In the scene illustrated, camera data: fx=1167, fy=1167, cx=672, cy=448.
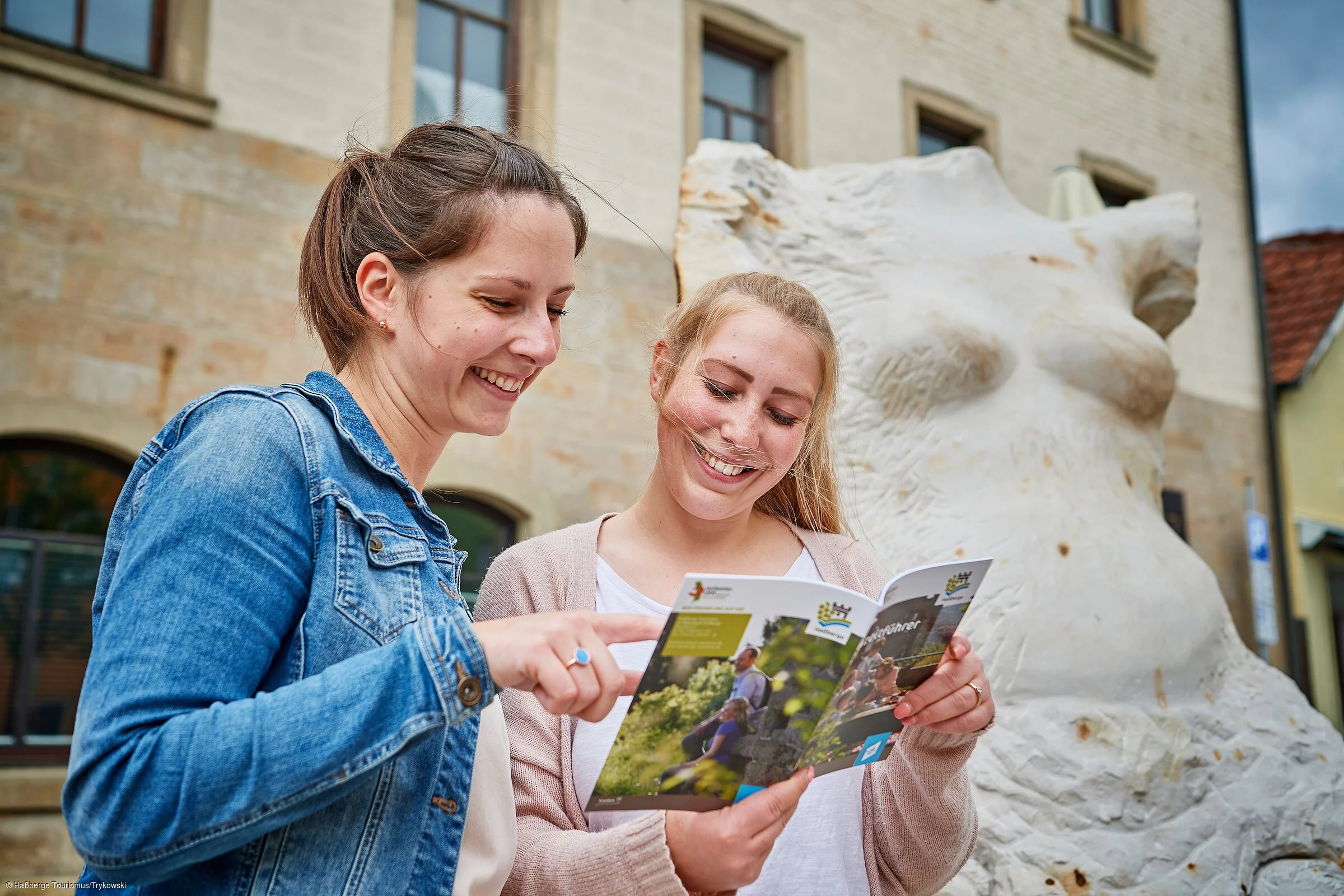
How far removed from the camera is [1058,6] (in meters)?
10.1

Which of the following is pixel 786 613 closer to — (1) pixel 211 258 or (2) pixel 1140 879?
(2) pixel 1140 879

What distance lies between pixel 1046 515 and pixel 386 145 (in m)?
5.04

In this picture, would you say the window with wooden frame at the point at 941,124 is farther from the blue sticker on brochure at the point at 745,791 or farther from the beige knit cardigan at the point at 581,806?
the blue sticker on brochure at the point at 745,791

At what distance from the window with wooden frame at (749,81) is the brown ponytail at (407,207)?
668cm

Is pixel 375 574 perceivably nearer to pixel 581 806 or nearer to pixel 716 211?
pixel 581 806

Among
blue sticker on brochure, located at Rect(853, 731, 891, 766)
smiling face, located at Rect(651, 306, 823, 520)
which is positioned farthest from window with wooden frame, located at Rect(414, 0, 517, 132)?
blue sticker on brochure, located at Rect(853, 731, 891, 766)

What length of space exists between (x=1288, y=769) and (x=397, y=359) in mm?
2272

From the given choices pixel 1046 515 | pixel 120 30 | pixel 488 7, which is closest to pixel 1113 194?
pixel 488 7

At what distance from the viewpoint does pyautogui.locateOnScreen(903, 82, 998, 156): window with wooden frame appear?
8.90 meters

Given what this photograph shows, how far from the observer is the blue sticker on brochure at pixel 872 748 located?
1.46 meters

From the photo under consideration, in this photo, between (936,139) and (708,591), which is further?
(936,139)

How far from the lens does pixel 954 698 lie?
5.03 ft

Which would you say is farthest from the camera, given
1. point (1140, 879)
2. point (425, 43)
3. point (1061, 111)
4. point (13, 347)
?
point (1061, 111)

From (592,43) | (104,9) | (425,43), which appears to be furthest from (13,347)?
(592,43)
